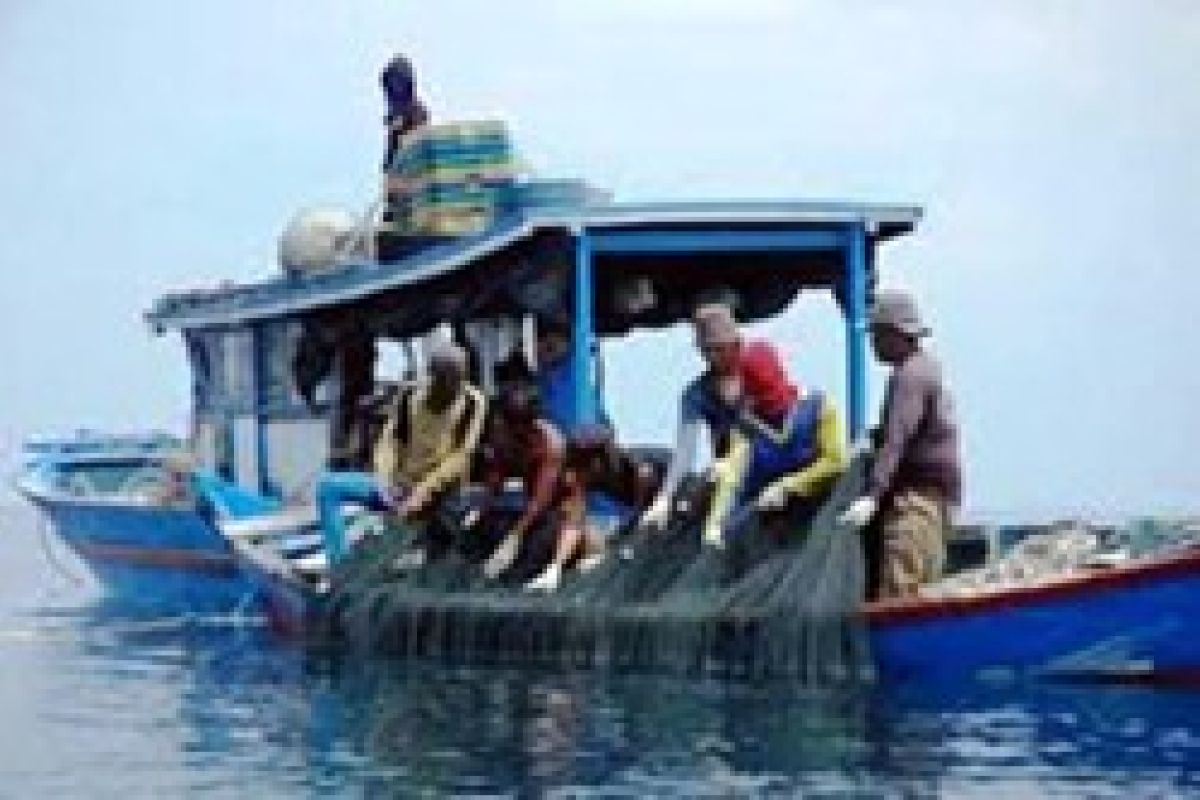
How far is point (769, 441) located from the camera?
1859 cm

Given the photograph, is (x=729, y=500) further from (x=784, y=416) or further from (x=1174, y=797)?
(x=1174, y=797)

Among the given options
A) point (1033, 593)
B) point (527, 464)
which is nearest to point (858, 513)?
point (1033, 593)

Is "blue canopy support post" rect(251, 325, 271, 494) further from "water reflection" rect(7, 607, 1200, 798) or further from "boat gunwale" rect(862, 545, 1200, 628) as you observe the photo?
"boat gunwale" rect(862, 545, 1200, 628)

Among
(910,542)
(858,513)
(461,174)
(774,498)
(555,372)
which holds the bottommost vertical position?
(910,542)

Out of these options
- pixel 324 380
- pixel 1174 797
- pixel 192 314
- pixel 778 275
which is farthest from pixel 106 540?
pixel 1174 797

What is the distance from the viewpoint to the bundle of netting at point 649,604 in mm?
17375

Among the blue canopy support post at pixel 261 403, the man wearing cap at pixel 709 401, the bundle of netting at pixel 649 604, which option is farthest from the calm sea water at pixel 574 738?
the blue canopy support post at pixel 261 403

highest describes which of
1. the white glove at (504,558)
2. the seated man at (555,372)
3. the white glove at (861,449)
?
the seated man at (555,372)

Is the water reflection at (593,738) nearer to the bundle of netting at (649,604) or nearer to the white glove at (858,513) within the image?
the bundle of netting at (649,604)

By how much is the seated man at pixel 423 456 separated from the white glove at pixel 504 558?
94cm

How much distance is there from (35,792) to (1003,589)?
603 cm

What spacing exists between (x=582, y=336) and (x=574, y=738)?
583cm

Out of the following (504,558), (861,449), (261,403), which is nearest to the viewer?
(861,449)

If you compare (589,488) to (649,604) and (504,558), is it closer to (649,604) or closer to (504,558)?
(504,558)
